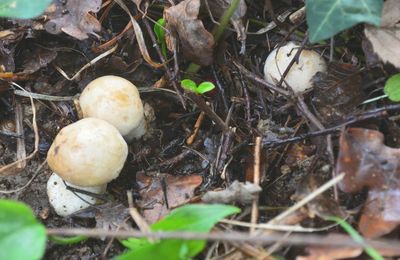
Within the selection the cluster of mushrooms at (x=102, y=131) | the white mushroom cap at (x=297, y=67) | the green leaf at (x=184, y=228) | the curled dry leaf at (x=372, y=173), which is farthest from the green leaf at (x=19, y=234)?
the white mushroom cap at (x=297, y=67)

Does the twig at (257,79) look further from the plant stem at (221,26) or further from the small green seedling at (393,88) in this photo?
the small green seedling at (393,88)

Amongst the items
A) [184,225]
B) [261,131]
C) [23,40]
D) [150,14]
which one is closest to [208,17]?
[150,14]

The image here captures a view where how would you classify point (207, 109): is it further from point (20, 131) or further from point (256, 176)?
point (20, 131)

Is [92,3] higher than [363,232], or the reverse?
[92,3]

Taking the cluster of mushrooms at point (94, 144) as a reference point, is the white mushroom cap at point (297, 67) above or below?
above

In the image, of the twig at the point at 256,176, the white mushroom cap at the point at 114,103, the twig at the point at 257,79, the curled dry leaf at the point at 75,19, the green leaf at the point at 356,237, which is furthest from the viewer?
the curled dry leaf at the point at 75,19

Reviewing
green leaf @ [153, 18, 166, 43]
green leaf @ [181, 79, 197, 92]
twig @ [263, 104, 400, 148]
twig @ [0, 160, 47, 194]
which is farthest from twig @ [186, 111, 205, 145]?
twig @ [0, 160, 47, 194]

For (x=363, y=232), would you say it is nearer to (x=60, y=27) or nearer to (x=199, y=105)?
(x=199, y=105)

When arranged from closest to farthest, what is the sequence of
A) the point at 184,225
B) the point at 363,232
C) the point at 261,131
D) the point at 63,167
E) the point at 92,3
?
1. the point at 184,225
2. the point at 363,232
3. the point at 63,167
4. the point at 261,131
5. the point at 92,3
